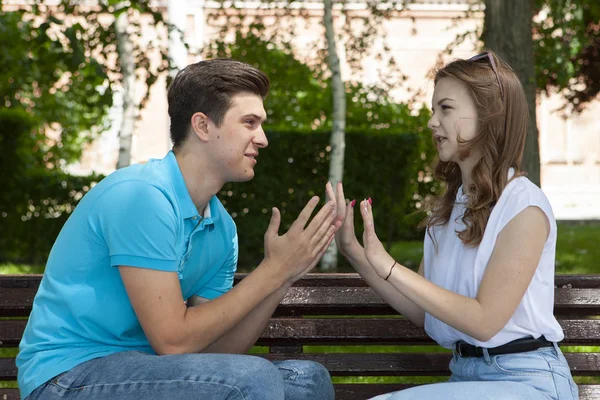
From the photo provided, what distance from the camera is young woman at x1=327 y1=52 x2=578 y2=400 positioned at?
98.7 inches

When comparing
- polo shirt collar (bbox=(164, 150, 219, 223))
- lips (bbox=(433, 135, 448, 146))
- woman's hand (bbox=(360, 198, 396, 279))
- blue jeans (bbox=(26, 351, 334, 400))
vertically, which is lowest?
blue jeans (bbox=(26, 351, 334, 400))

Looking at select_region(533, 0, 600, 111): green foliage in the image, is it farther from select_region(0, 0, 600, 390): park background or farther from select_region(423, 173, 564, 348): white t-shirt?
select_region(423, 173, 564, 348): white t-shirt

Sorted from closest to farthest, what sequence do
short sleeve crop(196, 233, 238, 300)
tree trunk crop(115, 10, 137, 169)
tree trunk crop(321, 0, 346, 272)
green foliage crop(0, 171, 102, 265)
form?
short sleeve crop(196, 233, 238, 300) → tree trunk crop(321, 0, 346, 272) → tree trunk crop(115, 10, 137, 169) → green foliage crop(0, 171, 102, 265)

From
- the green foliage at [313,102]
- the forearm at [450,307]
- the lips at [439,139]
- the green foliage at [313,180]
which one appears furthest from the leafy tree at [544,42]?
the forearm at [450,307]

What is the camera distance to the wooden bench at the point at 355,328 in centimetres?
315

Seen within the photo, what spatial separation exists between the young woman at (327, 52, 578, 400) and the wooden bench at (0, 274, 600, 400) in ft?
1.17

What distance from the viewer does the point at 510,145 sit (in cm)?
270

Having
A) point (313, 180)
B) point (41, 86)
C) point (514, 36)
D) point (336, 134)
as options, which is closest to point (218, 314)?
point (514, 36)

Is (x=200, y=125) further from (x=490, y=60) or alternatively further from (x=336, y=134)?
(x=336, y=134)

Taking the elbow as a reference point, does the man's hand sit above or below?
above

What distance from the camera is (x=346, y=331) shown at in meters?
3.20

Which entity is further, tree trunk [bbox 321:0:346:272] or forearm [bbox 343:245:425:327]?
tree trunk [bbox 321:0:346:272]

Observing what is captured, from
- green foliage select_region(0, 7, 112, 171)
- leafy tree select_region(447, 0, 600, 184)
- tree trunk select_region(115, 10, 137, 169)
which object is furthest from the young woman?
tree trunk select_region(115, 10, 137, 169)

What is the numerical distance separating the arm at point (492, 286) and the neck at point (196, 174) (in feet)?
1.83
